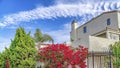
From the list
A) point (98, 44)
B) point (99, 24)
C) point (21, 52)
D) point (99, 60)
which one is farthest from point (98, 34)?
point (21, 52)

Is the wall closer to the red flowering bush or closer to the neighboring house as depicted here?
the neighboring house

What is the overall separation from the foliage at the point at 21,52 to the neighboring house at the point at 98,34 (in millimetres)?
6845

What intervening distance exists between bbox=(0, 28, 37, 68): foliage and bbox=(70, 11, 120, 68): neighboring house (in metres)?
6.84

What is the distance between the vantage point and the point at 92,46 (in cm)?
3359

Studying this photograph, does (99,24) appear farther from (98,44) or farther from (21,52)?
(21,52)

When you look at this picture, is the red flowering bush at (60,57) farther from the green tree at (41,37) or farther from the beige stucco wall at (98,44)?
the green tree at (41,37)

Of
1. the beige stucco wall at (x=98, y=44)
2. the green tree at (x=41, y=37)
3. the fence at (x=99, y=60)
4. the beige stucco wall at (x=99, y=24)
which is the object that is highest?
the beige stucco wall at (x=99, y=24)

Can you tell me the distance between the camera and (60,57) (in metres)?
28.8

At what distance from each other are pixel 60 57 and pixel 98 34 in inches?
665

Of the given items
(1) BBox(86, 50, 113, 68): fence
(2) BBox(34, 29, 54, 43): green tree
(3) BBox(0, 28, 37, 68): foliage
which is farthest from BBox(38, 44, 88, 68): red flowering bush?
(2) BBox(34, 29, 54, 43): green tree

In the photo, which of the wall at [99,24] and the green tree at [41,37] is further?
the green tree at [41,37]

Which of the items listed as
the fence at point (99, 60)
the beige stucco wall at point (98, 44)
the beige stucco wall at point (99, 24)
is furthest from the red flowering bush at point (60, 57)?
the beige stucco wall at point (99, 24)

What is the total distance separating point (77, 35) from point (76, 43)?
1872cm

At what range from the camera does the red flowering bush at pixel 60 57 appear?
2858 cm
